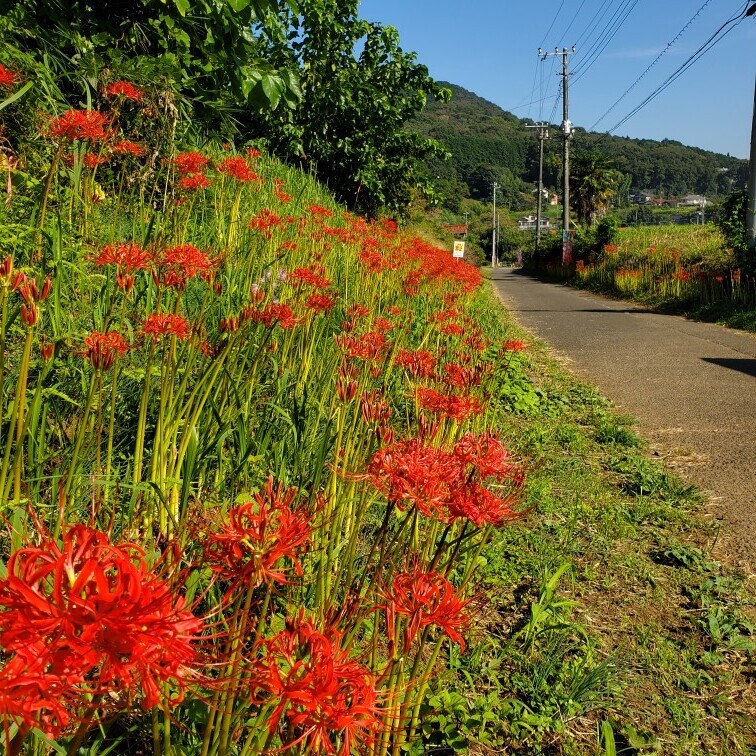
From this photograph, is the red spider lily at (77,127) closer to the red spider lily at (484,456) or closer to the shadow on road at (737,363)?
the red spider lily at (484,456)

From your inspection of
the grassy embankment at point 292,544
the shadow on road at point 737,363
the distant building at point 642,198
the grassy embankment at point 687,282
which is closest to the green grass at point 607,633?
the grassy embankment at point 292,544

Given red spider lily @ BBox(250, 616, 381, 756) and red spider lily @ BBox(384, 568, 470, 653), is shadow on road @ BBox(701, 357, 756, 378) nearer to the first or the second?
red spider lily @ BBox(384, 568, 470, 653)

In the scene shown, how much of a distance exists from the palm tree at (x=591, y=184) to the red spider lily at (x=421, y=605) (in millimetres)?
61298

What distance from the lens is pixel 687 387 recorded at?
5934 mm

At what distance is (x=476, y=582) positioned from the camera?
2.42m

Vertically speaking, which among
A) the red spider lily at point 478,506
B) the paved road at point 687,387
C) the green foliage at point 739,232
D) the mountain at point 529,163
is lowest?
the paved road at point 687,387

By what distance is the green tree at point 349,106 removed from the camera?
36.1 ft

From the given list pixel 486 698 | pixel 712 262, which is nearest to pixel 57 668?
pixel 486 698

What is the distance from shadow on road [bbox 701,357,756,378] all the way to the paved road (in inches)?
0.5

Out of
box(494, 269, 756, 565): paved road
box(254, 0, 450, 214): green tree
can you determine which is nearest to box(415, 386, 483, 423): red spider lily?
box(494, 269, 756, 565): paved road

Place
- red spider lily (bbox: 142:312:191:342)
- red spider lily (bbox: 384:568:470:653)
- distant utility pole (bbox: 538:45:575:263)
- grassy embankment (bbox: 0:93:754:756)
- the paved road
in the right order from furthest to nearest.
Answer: distant utility pole (bbox: 538:45:575:263) < the paved road < red spider lily (bbox: 142:312:191:342) < red spider lily (bbox: 384:568:470:653) < grassy embankment (bbox: 0:93:754:756)

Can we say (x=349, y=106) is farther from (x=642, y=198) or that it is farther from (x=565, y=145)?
(x=642, y=198)

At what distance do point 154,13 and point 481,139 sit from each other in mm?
164480

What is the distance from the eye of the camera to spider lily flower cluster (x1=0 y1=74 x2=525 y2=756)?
62 centimetres
